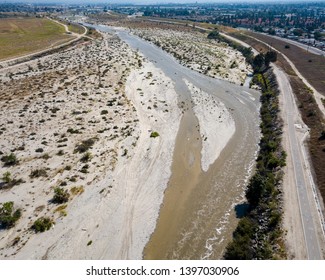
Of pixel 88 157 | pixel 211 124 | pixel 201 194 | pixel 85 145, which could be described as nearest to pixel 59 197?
pixel 88 157

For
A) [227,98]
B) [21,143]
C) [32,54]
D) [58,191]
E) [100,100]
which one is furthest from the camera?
[32,54]

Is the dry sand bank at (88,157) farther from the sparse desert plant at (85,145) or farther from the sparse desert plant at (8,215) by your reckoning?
the sparse desert plant at (8,215)

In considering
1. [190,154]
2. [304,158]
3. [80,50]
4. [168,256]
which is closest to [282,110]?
[304,158]

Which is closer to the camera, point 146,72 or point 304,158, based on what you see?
point 304,158

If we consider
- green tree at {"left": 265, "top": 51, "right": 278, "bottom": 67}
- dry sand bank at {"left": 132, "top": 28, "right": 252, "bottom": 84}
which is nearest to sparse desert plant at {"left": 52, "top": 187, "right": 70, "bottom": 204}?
dry sand bank at {"left": 132, "top": 28, "right": 252, "bottom": 84}

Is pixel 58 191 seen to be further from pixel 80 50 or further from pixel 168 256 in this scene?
pixel 80 50

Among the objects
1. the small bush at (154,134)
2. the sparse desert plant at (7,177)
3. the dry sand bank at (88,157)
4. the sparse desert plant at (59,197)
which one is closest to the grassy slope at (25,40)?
the dry sand bank at (88,157)
